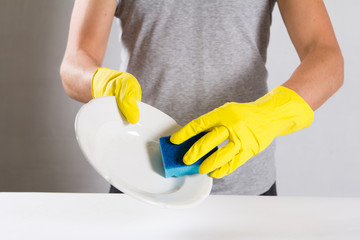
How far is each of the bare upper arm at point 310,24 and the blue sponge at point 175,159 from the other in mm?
463

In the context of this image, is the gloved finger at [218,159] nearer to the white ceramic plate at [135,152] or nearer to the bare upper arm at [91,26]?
the white ceramic plate at [135,152]

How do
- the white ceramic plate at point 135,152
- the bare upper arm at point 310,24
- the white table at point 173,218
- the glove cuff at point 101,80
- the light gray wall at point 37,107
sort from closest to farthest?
1. the white ceramic plate at point 135,152
2. the white table at point 173,218
3. the glove cuff at point 101,80
4. the bare upper arm at point 310,24
5. the light gray wall at point 37,107

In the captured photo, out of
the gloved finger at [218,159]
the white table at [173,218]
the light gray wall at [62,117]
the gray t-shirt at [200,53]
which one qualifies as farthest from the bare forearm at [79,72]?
the light gray wall at [62,117]

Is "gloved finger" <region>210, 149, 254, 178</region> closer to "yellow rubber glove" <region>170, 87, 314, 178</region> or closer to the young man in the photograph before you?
"yellow rubber glove" <region>170, 87, 314, 178</region>

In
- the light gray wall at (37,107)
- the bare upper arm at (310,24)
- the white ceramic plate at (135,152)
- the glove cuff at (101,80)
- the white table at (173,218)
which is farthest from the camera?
the light gray wall at (37,107)

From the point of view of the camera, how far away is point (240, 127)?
29.6 inches

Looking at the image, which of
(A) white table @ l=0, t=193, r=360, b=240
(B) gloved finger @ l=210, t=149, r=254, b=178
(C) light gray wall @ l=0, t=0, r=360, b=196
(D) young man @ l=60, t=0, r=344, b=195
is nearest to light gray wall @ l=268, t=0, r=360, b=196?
(C) light gray wall @ l=0, t=0, r=360, b=196

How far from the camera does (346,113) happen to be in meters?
1.77

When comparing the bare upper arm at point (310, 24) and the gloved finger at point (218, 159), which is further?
the bare upper arm at point (310, 24)

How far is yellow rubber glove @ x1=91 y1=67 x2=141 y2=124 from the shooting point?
749 millimetres

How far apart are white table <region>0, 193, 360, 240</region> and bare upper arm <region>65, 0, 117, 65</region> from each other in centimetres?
40

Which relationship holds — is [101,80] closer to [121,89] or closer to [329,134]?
[121,89]

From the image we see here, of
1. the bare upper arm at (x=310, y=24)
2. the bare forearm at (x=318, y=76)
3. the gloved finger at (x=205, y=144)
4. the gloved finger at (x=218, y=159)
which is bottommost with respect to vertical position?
the gloved finger at (x=218, y=159)

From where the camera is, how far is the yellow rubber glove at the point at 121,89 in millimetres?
749
